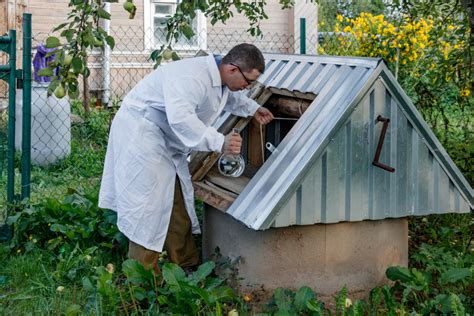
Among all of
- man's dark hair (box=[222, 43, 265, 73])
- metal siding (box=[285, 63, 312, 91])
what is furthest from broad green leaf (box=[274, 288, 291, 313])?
metal siding (box=[285, 63, 312, 91])

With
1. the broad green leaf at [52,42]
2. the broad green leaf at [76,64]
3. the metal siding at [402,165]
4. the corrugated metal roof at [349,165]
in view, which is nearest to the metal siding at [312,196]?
the corrugated metal roof at [349,165]

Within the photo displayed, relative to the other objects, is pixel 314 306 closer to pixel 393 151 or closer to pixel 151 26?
pixel 393 151

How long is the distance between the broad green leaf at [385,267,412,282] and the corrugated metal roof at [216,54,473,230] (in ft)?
1.03

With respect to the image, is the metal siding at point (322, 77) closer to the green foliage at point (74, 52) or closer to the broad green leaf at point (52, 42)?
the green foliage at point (74, 52)

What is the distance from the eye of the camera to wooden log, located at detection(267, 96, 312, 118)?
4836mm

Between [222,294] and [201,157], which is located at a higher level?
[201,157]

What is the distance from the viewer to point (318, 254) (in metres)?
4.27

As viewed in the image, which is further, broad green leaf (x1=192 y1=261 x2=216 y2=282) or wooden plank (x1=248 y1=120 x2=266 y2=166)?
wooden plank (x1=248 y1=120 x2=266 y2=166)

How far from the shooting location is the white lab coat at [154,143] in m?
4.32

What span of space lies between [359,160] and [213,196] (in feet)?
3.00

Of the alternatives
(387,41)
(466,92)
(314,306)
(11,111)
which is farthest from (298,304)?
(387,41)

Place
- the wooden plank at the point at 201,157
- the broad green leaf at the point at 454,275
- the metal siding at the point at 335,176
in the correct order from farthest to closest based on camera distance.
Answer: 1. the wooden plank at the point at 201,157
2. the metal siding at the point at 335,176
3. the broad green leaf at the point at 454,275

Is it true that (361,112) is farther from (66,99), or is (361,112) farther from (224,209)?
(66,99)

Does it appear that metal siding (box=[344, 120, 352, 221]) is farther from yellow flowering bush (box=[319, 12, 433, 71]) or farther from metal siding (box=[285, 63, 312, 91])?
yellow flowering bush (box=[319, 12, 433, 71])
